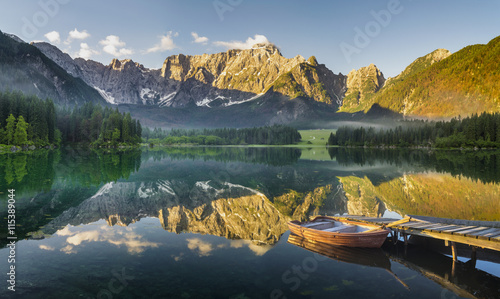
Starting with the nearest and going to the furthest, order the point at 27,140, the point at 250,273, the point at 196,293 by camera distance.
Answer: the point at 196,293 → the point at 250,273 → the point at 27,140

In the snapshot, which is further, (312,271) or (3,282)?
(312,271)

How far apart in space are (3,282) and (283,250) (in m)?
14.2

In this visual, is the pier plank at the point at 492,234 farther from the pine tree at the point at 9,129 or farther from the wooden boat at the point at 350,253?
the pine tree at the point at 9,129

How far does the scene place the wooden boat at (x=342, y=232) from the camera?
17.3 meters

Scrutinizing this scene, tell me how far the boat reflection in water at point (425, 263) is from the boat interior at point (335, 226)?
169cm

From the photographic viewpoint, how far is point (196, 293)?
11727mm

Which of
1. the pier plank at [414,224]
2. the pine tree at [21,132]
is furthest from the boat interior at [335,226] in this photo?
the pine tree at [21,132]

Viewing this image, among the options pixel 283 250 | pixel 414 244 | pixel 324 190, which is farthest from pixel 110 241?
pixel 324 190

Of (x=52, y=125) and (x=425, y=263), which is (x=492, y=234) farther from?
(x=52, y=125)

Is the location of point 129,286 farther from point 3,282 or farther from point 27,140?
point 27,140

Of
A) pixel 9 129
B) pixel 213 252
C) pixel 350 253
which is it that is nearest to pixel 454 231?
pixel 350 253

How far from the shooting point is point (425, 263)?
Result: 51.1 feet

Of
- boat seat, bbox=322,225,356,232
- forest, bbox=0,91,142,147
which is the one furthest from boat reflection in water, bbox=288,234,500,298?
forest, bbox=0,91,142,147

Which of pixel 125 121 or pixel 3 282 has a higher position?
pixel 125 121
